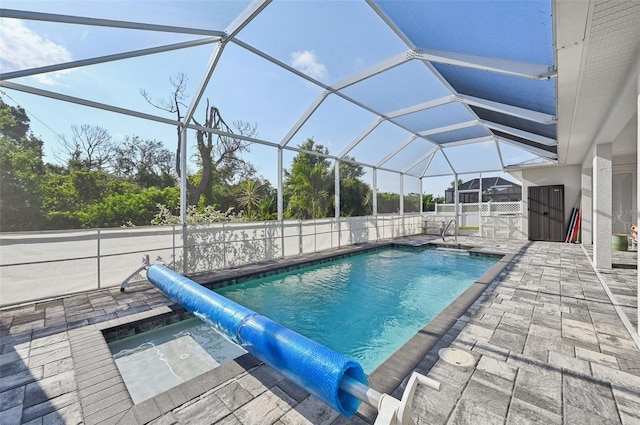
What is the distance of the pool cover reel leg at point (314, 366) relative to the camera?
1362mm

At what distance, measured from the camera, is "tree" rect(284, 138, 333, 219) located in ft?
48.1

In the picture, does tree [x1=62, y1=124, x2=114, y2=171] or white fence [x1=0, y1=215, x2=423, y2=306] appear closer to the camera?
white fence [x1=0, y1=215, x2=423, y2=306]

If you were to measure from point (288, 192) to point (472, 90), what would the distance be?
11.1m

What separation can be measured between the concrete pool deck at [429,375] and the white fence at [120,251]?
53 cm

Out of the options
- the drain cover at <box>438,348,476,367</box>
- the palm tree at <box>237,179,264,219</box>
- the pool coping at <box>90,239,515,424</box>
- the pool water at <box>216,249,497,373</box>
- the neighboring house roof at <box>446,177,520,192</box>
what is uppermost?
the neighboring house roof at <box>446,177,520,192</box>

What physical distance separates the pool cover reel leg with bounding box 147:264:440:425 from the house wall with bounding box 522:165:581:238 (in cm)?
1225

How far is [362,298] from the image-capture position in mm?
5445

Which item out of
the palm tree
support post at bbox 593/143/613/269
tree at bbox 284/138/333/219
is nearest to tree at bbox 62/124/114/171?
the palm tree

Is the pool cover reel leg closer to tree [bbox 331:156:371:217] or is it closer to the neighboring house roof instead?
tree [bbox 331:156:371:217]

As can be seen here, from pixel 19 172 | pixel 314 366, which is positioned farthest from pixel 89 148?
pixel 314 366

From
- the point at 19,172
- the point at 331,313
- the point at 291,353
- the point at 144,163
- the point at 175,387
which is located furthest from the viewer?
the point at 144,163

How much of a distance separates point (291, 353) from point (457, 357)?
1.59m

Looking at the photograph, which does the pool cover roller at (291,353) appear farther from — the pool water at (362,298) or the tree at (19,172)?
the tree at (19,172)

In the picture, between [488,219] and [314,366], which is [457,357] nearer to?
[314,366]
